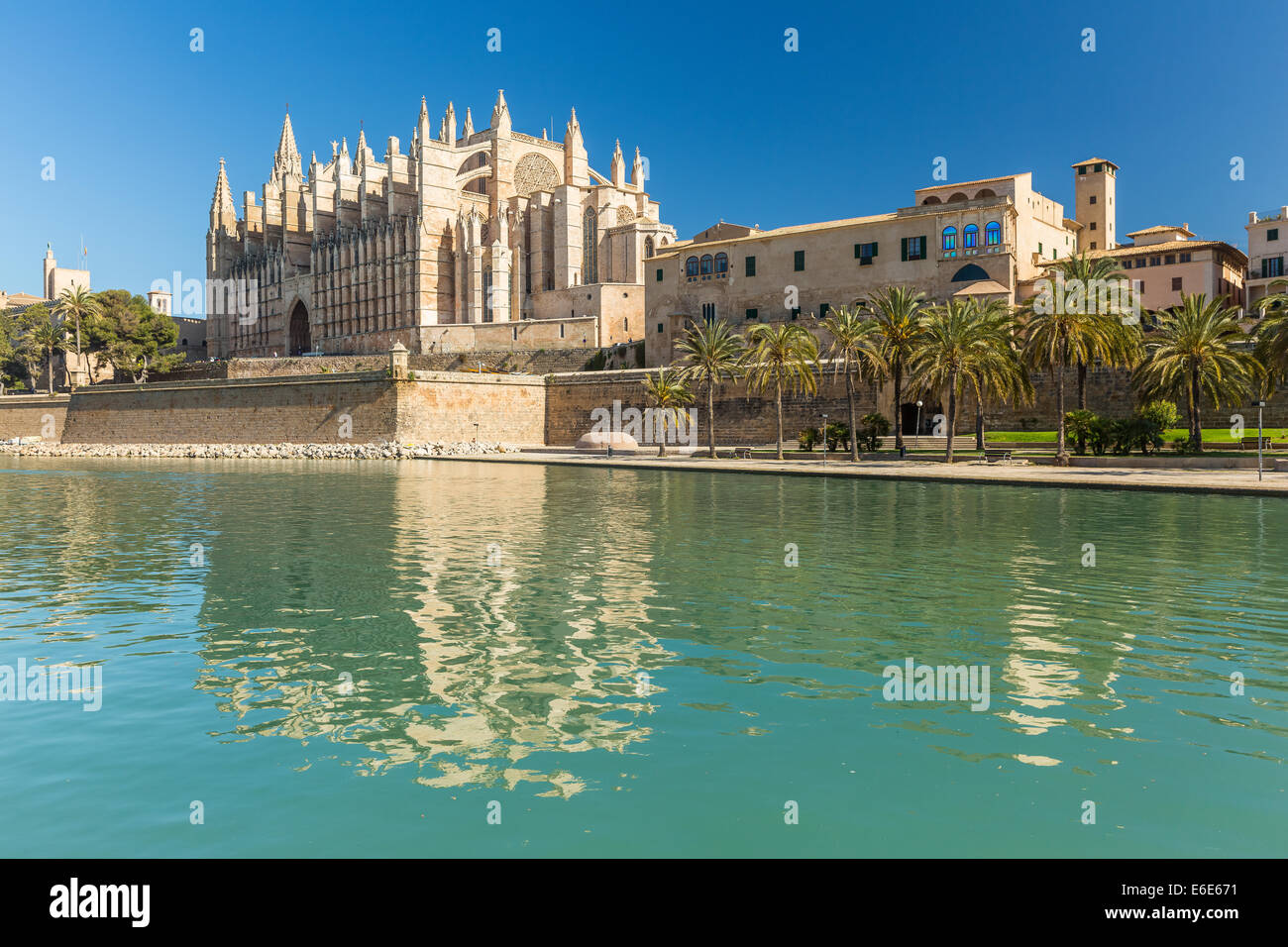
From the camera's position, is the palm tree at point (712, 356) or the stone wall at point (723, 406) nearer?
the palm tree at point (712, 356)

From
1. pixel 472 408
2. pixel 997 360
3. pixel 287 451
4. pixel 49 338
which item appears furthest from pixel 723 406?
pixel 49 338

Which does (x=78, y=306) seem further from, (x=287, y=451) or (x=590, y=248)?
(x=590, y=248)

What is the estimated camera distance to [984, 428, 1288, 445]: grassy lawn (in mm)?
36469

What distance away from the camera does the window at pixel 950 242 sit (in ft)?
172

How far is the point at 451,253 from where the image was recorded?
85375mm

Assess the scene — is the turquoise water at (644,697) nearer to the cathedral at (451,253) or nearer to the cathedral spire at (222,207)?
the cathedral at (451,253)

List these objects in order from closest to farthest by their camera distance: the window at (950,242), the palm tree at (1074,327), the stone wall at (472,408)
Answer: the palm tree at (1074,327) < the window at (950,242) < the stone wall at (472,408)

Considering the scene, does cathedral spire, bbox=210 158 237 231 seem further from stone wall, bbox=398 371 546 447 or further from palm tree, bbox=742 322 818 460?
palm tree, bbox=742 322 818 460

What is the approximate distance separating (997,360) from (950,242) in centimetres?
1911

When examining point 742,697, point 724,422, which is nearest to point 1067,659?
point 742,697

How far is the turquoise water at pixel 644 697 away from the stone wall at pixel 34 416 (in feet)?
217

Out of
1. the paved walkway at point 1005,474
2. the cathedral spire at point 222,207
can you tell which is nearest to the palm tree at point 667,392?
the paved walkway at point 1005,474

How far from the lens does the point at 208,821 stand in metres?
5.33
